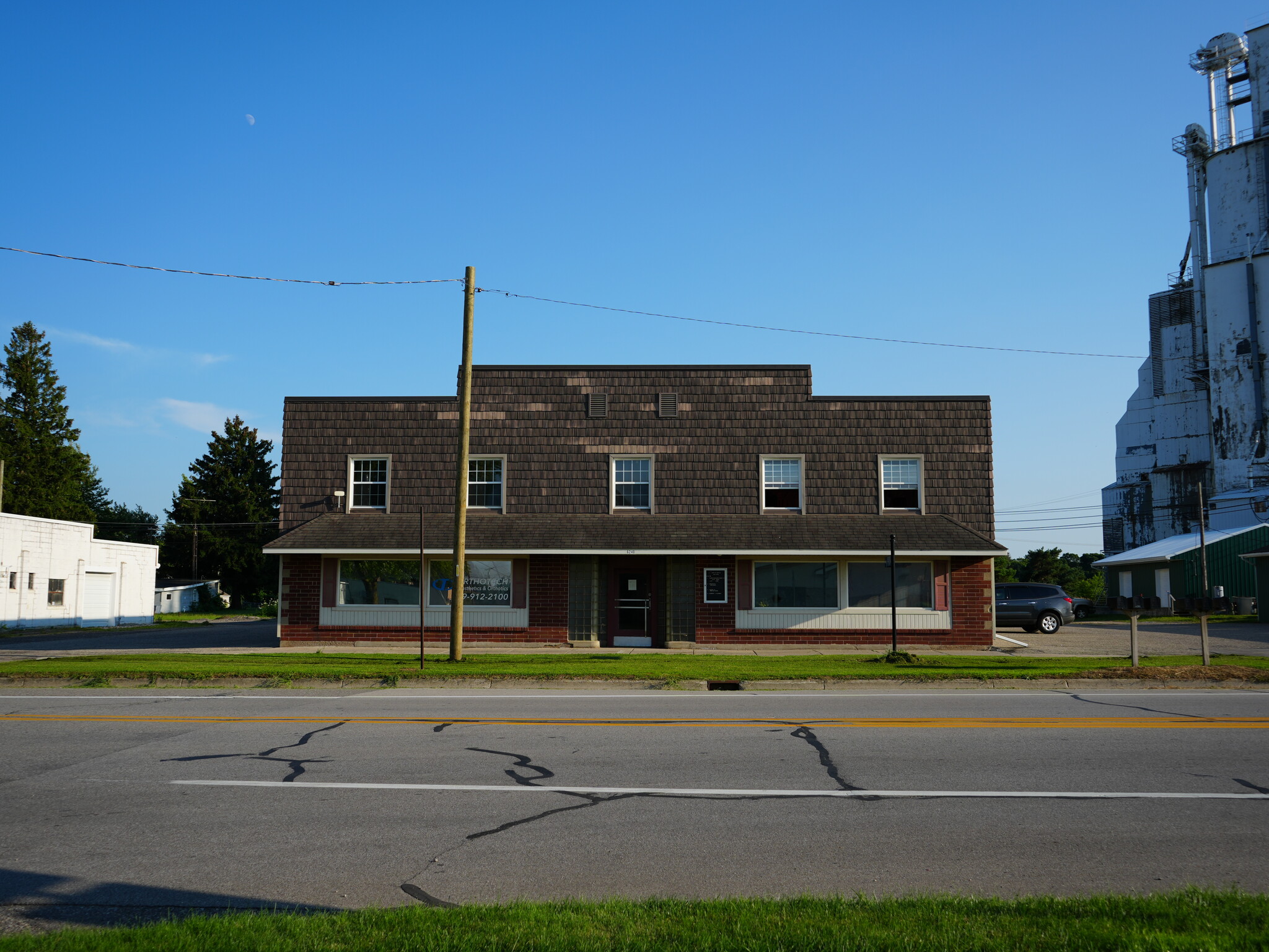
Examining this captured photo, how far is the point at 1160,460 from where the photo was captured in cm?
7525

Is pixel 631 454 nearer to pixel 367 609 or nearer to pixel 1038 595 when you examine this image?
pixel 367 609

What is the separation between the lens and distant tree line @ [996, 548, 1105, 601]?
63.5 meters

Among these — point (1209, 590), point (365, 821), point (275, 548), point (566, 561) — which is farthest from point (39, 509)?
point (1209, 590)

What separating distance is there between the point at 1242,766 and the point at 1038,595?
995 inches

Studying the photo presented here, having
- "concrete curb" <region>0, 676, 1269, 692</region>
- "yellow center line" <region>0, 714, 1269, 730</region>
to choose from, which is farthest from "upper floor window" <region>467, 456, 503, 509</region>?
"yellow center line" <region>0, 714, 1269, 730</region>

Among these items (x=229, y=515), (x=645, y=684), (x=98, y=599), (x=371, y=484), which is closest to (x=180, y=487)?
(x=229, y=515)

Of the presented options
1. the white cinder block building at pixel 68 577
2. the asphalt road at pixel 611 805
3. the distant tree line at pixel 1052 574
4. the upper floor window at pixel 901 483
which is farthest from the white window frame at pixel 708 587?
the distant tree line at pixel 1052 574

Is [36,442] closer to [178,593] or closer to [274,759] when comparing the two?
[178,593]

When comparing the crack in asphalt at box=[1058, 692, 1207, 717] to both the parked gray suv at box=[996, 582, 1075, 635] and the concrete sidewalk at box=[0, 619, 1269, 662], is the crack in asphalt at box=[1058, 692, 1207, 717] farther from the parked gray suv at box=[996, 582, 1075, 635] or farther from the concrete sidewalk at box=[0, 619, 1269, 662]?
the parked gray suv at box=[996, 582, 1075, 635]

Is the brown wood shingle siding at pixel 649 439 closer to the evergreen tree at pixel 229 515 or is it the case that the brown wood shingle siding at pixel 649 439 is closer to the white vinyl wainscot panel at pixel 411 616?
the white vinyl wainscot panel at pixel 411 616

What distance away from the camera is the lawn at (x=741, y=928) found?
4.34 metres

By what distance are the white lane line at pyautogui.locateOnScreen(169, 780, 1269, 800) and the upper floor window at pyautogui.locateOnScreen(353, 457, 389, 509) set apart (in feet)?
62.7

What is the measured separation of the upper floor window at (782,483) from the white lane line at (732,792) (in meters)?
18.9

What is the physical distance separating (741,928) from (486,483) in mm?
22928
